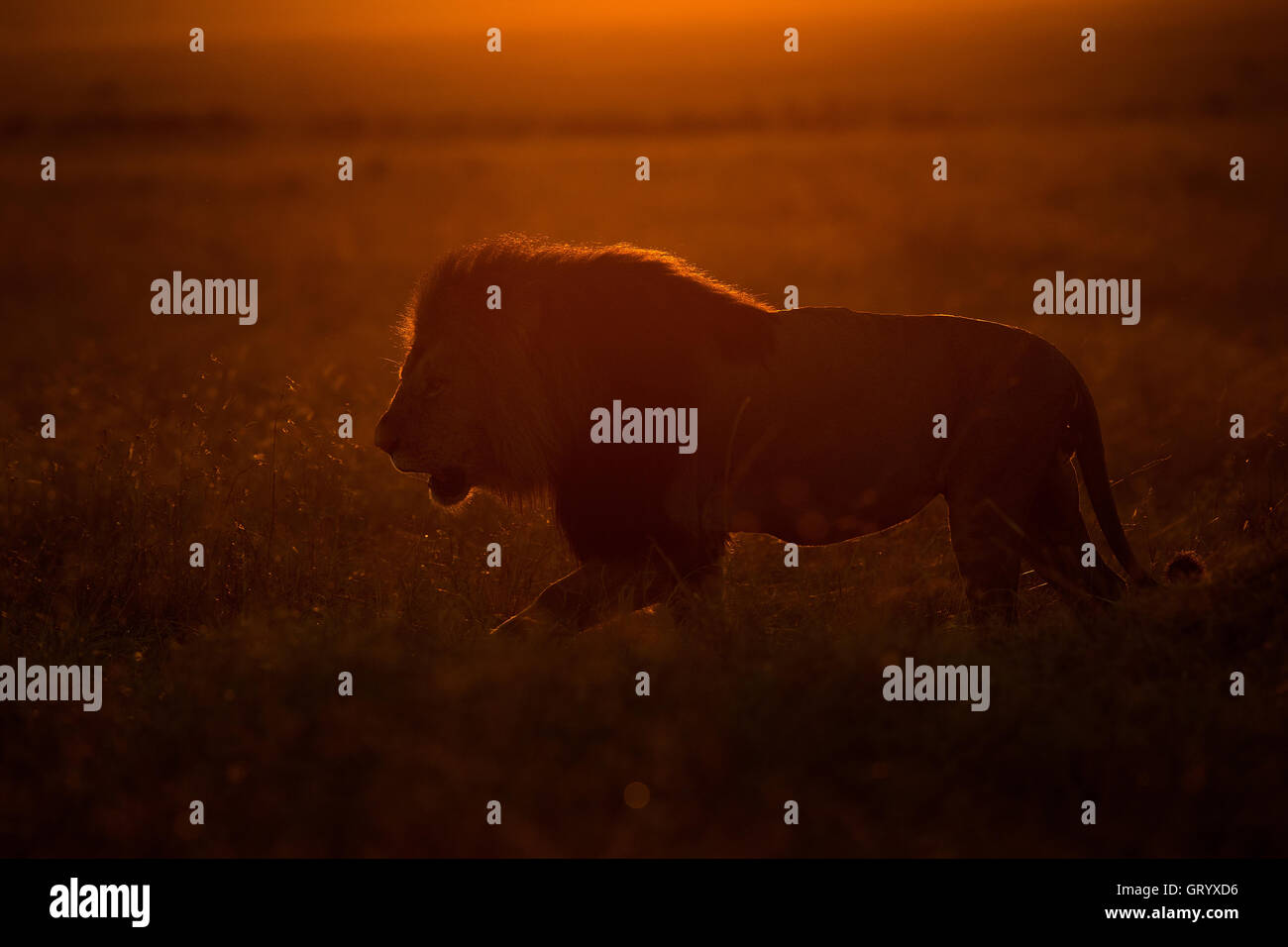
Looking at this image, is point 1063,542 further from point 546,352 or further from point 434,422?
point 434,422

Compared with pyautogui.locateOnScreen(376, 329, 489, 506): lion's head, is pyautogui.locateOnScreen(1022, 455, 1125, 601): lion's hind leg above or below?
below

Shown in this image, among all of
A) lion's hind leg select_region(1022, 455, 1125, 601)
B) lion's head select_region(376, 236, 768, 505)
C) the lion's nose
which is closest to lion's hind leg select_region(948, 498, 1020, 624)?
lion's hind leg select_region(1022, 455, 1125, 601)

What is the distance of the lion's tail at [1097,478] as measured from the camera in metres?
5.77

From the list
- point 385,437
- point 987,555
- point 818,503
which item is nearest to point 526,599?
point 385,437

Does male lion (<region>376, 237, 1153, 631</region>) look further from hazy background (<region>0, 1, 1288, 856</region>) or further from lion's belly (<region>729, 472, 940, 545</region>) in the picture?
hazy background (<region>0, 1, 1288, 856</region>)

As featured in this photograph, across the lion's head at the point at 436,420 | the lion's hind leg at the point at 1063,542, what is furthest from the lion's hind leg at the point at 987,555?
the lion's head at the point at 436,420

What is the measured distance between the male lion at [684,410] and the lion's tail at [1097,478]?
15cm

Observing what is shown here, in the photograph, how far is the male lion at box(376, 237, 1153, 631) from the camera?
5.50 m

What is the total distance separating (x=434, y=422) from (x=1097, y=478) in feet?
8.78

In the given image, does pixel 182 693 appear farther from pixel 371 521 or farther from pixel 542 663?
pixel 371 521

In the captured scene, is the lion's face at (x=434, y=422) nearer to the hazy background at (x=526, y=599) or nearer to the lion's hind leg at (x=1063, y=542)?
the hazy background at (x=526, y=599)

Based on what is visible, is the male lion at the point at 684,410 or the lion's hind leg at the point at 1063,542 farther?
the lion's hind leg at the point at 1063,542

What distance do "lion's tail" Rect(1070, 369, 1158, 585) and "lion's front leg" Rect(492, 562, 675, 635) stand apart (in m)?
1.76

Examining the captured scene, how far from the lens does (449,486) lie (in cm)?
566
